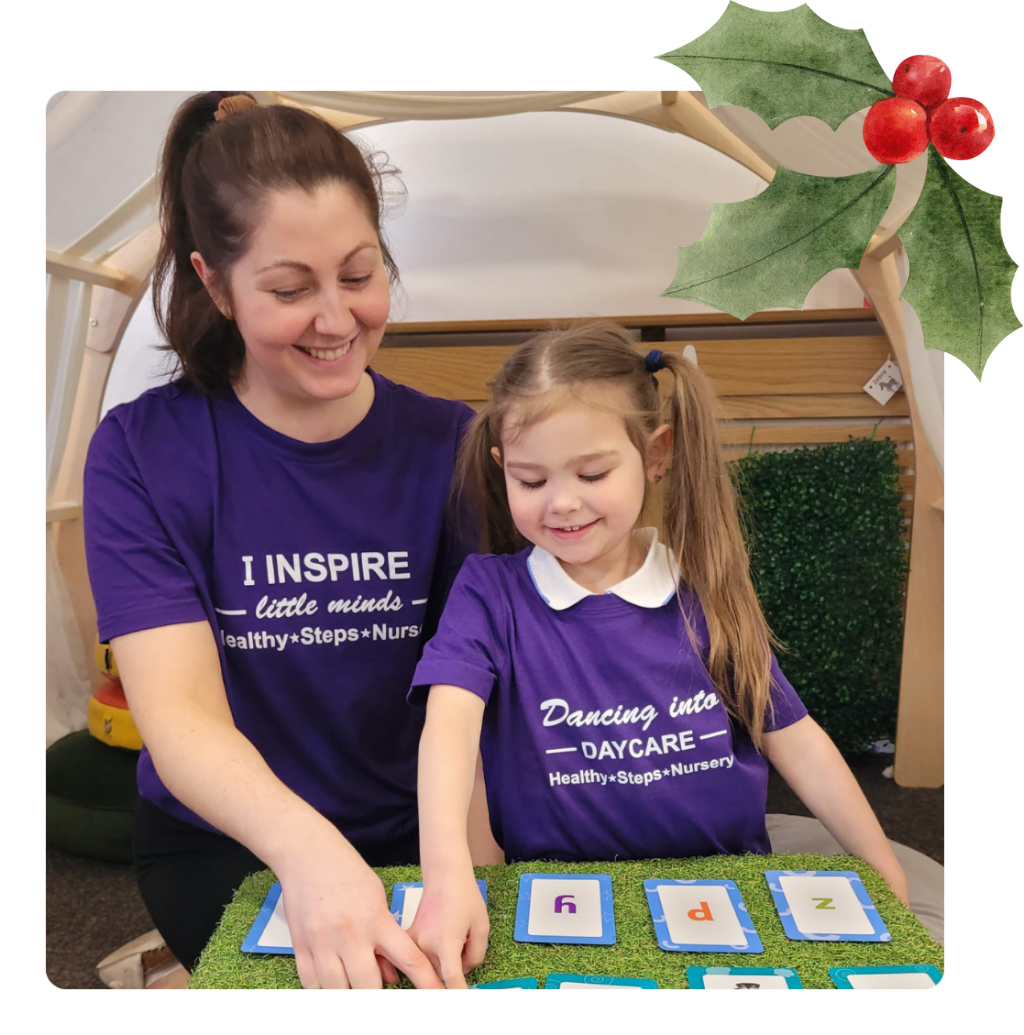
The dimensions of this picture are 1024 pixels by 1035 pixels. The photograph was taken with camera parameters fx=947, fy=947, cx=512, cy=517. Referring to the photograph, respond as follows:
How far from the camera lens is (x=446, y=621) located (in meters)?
0.96

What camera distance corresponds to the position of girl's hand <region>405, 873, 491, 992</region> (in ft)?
2.61

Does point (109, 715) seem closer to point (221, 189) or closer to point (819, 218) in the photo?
point (221, 189)

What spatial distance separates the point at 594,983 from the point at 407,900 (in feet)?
0.64

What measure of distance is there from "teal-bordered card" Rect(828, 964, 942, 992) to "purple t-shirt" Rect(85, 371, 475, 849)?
0.47 meters

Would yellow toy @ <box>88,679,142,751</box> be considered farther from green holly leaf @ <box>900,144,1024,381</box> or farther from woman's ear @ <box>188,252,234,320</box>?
green holly leaf @ <box>900,144,1024,381</box>

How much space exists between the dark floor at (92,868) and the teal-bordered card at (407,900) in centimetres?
36

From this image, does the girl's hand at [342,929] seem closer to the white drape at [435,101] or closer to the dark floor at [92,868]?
the dark floor at [92,868]

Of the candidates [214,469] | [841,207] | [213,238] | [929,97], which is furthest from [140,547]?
[929,97]

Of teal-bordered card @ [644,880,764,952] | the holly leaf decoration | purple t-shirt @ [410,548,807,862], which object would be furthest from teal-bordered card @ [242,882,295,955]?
the holly leaf decoration

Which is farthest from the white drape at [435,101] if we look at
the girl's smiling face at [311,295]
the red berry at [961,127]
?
the red berry at [961,127]

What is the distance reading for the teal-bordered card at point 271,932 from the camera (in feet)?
2.73

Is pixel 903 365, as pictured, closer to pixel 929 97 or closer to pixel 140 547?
pixel 929 97

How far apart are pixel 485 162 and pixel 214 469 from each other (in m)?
0.44
